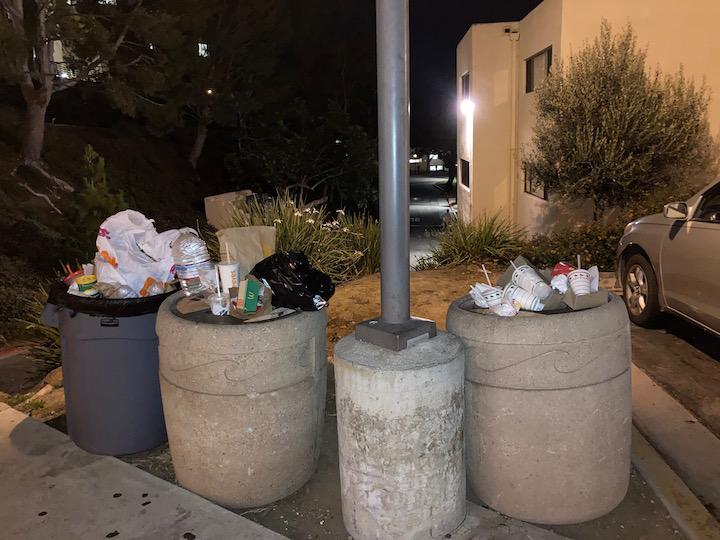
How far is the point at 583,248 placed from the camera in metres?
10.0

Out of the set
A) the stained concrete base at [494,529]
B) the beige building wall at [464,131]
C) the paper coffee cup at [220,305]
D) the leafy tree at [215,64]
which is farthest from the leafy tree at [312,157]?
the stained concrete base at [494,529]

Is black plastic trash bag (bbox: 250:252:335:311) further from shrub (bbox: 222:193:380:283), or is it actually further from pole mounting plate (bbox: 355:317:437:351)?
shrub (bbox: 222:193:380:283)

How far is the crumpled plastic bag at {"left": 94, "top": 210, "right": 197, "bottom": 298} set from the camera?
13.5ft

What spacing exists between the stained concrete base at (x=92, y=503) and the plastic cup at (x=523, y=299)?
160cm

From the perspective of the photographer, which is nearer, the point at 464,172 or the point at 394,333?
the point at 394,333

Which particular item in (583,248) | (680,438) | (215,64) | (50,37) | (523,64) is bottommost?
(680,438)

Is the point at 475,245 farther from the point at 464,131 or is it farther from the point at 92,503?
the point at 464,131

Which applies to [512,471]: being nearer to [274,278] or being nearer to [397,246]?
[397,246]

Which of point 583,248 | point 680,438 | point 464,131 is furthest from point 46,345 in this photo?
point 464,131

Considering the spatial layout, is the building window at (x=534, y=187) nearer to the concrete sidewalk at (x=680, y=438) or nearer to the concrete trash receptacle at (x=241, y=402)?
the concrete sidewalk at (x=680, y=438)

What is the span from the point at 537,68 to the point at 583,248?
7.48 meters

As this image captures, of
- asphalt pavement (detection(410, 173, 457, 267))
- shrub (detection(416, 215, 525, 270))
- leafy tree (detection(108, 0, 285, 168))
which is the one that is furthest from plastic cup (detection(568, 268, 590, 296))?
leafy tree (detection(108, 0, 285, 168))

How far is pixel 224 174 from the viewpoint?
37.0m

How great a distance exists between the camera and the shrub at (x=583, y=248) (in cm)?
979
